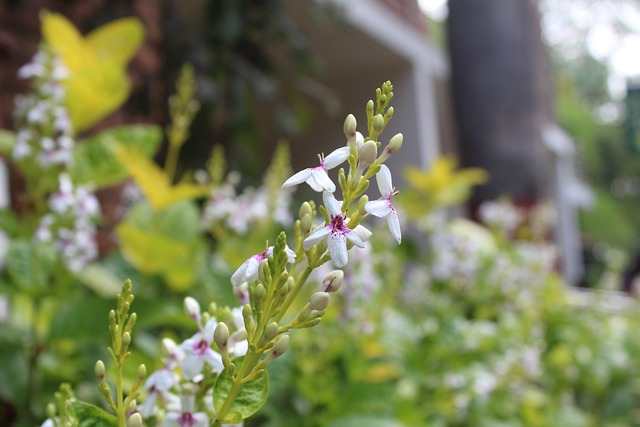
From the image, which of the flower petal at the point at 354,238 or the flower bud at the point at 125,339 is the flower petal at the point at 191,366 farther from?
the flower petal at the point at 354,238

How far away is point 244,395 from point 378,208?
0.62 ft

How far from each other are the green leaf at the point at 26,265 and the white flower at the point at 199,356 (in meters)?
0.76

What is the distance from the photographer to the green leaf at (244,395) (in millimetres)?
550

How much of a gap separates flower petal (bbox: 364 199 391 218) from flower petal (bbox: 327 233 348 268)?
0.04m

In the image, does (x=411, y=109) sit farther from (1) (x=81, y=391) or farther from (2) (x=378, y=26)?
(1) (x=81, y=391)

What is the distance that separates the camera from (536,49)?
17.9 ft

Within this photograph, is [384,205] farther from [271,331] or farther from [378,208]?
[271,331]

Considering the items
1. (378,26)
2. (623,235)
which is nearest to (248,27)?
(378,26)

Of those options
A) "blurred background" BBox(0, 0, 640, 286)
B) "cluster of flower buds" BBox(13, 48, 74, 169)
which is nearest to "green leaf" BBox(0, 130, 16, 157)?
"cluster of flower buds" BBox(13, 48, 74, 169)

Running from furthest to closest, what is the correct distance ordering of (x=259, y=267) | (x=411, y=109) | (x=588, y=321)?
(x=411, y=109)
(x=588, y=321)
(x=259, y=267)

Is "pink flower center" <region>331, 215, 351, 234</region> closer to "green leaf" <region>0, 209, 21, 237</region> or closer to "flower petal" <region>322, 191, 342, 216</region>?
"flower petal" <region>322, 191, 342, 216</region>

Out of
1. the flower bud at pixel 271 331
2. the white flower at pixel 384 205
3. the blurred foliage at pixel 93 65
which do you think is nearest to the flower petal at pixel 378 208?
the white flower at pixel 384 205

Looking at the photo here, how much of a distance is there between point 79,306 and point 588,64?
3020 cm

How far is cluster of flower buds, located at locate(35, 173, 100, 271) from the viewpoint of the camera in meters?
1.23
